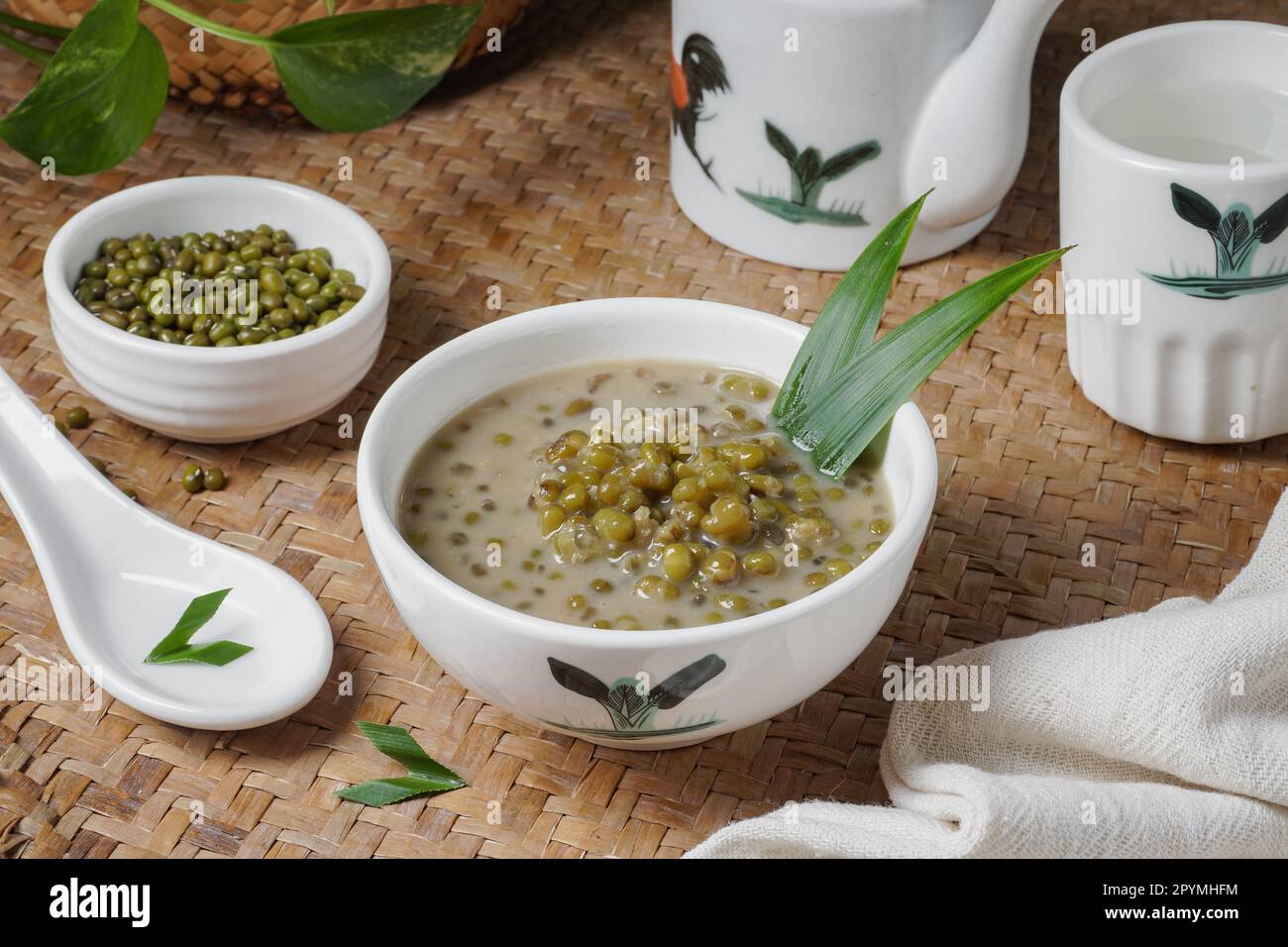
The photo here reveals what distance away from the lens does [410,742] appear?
120 centimetres

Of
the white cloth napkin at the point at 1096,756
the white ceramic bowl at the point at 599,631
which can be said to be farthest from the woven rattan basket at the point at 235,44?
the white cloth napkin at the point at 1096,756

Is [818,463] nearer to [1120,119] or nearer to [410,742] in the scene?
[410,742]

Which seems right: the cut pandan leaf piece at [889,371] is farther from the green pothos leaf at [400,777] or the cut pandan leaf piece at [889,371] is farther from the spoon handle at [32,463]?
the spoon handle at [32,463]

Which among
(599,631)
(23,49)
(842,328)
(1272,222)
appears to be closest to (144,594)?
(599,631)

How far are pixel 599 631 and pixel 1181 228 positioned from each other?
0.65m

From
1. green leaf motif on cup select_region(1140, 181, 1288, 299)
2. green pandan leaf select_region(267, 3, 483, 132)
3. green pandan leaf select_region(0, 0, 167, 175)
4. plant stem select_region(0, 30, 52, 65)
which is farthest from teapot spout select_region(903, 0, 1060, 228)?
plant stem select_region(0, 30, 52, 65)

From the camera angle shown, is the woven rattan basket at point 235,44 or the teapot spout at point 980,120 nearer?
the teapot spout at point 980,120

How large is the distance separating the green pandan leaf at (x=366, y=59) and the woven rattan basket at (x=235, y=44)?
121 mm

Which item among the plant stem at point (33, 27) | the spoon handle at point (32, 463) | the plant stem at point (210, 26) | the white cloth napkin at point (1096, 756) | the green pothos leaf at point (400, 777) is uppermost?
the plant stem at point (210, 26)

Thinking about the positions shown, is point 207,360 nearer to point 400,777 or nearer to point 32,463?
point 32,463

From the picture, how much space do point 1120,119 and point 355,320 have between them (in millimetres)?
748

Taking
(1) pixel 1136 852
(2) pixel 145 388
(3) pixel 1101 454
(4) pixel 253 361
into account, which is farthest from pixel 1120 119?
(2) pixel 145 388

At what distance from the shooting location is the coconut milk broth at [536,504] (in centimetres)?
111

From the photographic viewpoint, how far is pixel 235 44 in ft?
5.86
